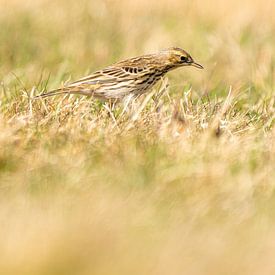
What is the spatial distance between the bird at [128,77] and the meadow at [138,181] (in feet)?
0.39

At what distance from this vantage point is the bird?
786 centimetres

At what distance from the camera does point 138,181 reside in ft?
18.1

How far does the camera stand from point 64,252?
168 inches

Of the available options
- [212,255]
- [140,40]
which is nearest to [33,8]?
[140,40]

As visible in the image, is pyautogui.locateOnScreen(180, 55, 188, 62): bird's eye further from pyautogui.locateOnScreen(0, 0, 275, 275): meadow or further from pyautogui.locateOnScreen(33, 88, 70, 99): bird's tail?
pyautogui.locateOnScreen(33, 88, 70, 99): bird's tail

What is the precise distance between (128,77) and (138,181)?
2.84 metres

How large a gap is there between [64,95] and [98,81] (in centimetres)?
58

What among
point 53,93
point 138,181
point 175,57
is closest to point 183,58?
point 175,57

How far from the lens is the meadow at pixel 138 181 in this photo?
4.34 meters

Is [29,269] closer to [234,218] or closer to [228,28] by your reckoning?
[234,218]

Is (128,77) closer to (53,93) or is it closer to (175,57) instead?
(175,57)

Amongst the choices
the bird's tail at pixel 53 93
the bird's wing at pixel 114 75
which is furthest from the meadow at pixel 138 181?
the bird's wing at pixel 114 75

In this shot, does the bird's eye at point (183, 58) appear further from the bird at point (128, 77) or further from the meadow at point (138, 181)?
the meadow at point (138, 181)

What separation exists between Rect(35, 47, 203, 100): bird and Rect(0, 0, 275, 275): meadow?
0.12 m
